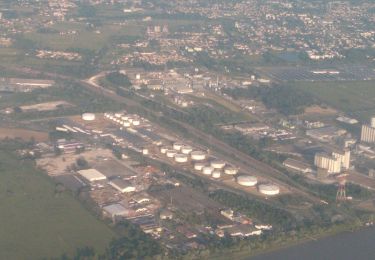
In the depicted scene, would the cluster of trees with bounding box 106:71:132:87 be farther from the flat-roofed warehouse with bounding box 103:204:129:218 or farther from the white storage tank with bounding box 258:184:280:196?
the flat-roofed warehouse with bounding box 103:204:129:218

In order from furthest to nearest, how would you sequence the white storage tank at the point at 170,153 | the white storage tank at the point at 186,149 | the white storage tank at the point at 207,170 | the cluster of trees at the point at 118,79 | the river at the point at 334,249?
1. the cluster of trees at the point at 118,79
2. the white storage tank at the point at 186,149
3. the white storage tank at the point at 170,153
4. the white storage tank at the point at 207,170
5. the river at the point at 334,249

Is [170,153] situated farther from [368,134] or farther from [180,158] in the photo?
[368,134]

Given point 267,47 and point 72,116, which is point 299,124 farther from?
point 267,47

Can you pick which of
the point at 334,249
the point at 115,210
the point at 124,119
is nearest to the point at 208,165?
the point at 115,210

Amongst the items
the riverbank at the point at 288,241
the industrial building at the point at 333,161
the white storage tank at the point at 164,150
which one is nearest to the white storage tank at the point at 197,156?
the white storage tank at the point at 164,150

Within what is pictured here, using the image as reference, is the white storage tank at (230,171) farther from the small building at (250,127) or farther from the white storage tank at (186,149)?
the small building at (250,127)
